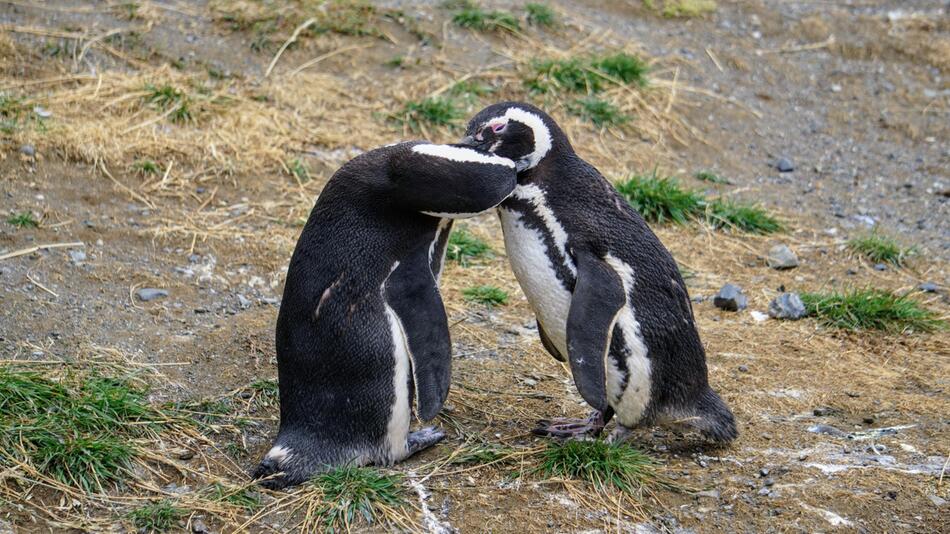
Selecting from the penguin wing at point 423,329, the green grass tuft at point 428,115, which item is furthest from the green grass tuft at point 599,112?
the penguin wing at point 423,329

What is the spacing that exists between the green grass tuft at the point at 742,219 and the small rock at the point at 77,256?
3.34 metres

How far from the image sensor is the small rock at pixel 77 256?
4691 millimetres

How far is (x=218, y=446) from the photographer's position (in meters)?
3.51

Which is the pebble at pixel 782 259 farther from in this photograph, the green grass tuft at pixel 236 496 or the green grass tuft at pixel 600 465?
the green grass tuft at pixel 236 496

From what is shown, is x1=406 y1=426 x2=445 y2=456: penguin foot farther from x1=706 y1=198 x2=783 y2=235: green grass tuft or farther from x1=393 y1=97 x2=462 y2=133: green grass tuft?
x1=393 y1=97 x2=462 y2=133: green grass tuft

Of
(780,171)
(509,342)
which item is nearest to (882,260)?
(780,171)

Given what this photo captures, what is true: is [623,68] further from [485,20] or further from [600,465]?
[600,465]

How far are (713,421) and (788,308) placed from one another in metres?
1.58

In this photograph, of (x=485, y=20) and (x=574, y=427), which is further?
(x=485, y=20)

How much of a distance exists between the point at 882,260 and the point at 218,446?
388cm

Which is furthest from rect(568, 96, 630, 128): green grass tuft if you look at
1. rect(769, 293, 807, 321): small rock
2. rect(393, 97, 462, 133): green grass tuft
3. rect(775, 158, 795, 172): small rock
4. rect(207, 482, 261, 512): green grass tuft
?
rect(207, 482, 261, 512): green grass tuft

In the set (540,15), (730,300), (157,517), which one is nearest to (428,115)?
(540,15)

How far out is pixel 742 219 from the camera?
6.04 meters

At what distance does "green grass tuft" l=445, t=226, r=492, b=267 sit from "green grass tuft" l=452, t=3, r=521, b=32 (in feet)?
9.05
